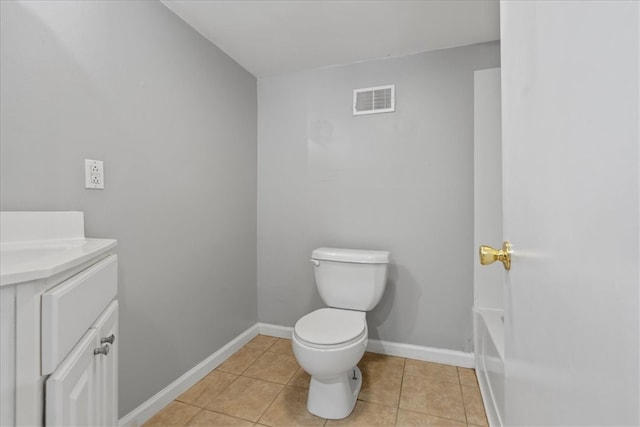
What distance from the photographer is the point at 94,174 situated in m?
1.24

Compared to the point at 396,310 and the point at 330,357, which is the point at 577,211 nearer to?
the point at 330,357

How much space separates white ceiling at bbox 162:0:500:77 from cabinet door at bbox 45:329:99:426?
167cm

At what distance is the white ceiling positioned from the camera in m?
1.59

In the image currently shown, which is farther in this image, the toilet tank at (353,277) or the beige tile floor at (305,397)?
the toilet tank at (353,277)

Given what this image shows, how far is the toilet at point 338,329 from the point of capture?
1423mm

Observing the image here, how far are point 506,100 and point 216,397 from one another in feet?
6.17

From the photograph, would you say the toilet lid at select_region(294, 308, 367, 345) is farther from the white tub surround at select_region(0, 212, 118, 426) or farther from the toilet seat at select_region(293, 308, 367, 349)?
the white tub surround at select_region(0, 212, 118, 426)

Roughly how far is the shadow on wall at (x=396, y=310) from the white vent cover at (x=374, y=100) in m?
1.10

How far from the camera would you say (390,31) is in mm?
1821

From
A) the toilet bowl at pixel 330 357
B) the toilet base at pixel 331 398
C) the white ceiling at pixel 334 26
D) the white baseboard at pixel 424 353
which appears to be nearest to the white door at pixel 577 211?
the toilet bowl at pixel 330 357

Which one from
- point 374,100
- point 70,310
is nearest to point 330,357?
point 70,310

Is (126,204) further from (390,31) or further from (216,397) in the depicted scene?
(390,31)

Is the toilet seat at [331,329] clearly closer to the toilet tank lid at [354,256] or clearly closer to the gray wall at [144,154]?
the toilet tank lid at [354,256]

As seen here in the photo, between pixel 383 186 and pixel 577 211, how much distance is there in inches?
69.4
